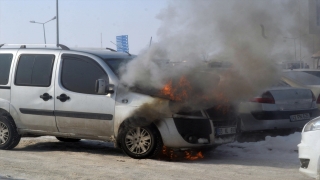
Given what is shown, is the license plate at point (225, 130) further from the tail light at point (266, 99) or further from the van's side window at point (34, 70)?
the van's side window at point (34, 70)

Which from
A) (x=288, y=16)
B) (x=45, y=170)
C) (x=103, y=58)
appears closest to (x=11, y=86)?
(x=103, y=58)

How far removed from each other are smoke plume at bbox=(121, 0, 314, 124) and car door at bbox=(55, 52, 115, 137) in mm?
552

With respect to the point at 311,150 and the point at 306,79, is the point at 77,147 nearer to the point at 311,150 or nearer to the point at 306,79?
the point at 311,150

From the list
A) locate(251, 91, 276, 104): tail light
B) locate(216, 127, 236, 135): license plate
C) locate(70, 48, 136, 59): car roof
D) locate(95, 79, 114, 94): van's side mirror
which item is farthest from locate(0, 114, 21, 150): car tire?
locate(251, 91, 276, 104): tail light

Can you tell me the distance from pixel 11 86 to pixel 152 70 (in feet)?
9.14

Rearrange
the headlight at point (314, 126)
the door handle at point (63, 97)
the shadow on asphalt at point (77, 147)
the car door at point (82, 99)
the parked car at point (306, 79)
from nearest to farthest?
the headlight at point (314, 126), the car door at point (82, 99), the door handle at point (63, 97), the shadow on asphalt at point (77, 147), the parked car at point (306, 79)

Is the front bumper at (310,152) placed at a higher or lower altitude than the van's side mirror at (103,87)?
lower

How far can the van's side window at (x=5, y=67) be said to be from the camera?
32.8ft

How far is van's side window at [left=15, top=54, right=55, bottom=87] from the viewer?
959 cm

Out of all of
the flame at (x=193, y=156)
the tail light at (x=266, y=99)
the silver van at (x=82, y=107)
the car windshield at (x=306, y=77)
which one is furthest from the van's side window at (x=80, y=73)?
the car windshield at (x=306, y=77)

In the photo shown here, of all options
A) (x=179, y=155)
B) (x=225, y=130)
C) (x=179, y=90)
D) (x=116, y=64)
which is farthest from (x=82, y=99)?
(x=225, y=130)

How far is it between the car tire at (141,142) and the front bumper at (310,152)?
2603 millimetres

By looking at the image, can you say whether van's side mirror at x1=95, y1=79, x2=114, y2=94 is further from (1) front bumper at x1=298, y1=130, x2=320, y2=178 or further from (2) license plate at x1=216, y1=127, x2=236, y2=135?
(1) front bumper at x1=298, y1=130, x2=320, y2=178

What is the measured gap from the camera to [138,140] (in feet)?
28.8
